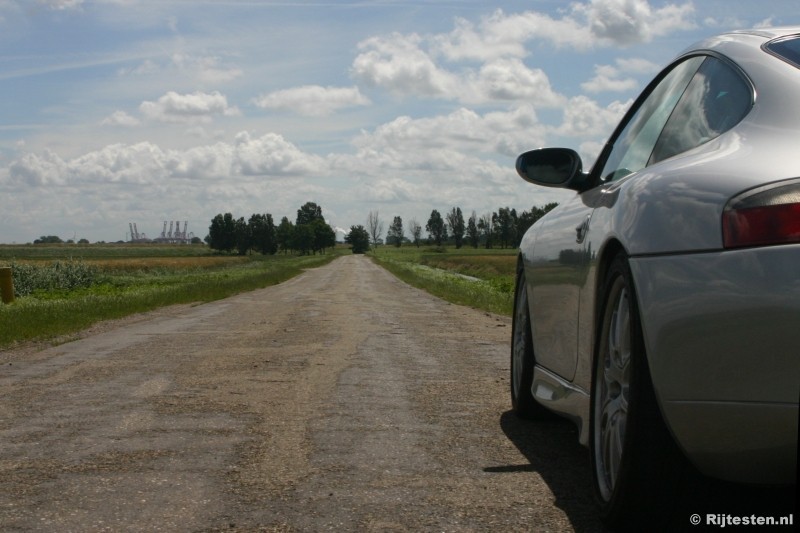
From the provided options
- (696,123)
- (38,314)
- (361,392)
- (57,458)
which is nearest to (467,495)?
(696,123)

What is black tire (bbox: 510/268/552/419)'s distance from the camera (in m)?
5.44

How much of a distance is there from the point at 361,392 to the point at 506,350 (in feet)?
11.3

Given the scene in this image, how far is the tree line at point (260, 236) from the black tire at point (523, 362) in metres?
164

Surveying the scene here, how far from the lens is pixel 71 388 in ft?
23.2

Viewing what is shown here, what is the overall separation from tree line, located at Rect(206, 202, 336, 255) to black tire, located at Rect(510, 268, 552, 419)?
163600mm

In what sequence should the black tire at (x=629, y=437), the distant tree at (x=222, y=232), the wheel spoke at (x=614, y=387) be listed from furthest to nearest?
the distant tree at (x=222, y=232) < the wheel spoke at (x=614, y=387) < the black tire at (x=629, y=437)

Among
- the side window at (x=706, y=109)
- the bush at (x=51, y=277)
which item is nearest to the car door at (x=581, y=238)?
the side window at (x=706, y=109)

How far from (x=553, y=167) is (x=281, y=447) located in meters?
1.90

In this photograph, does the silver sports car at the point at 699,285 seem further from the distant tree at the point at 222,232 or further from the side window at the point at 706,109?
the distant tree at the point at 222,232

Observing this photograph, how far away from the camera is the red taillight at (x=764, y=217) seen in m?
2.38

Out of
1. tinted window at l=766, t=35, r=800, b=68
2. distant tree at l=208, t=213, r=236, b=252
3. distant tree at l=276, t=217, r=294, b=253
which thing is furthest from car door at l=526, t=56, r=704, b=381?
distant tree at l=276, t=217, r=294, b=253

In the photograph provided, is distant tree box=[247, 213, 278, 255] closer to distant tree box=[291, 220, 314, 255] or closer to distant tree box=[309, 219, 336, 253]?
distant tree box=[291, 220, 314, 255]

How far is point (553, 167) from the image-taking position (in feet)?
15.5

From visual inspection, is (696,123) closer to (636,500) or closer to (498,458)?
(636,500)
